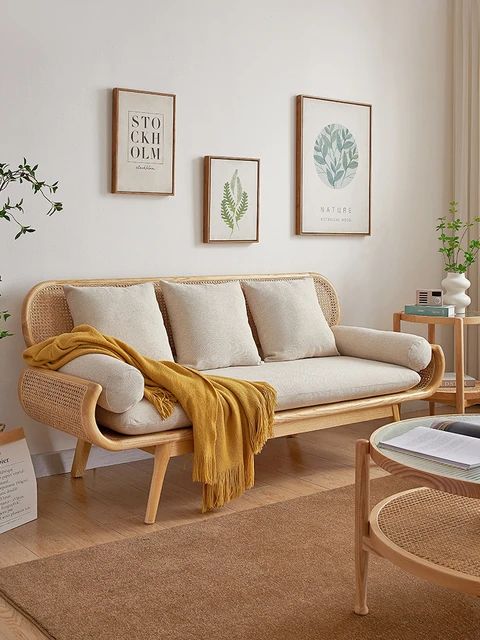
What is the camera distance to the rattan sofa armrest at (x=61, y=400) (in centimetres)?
312

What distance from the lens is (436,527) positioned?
8.35 feet

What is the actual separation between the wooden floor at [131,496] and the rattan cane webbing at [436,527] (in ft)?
2.95

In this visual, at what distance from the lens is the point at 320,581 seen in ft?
8.84

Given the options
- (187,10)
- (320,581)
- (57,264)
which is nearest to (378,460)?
(320,581)

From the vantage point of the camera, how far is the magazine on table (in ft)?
7.67

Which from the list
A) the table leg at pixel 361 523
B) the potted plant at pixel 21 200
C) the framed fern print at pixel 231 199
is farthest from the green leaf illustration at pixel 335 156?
the table leg at pixel 361 523

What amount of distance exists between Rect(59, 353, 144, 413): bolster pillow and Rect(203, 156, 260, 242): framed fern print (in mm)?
1354

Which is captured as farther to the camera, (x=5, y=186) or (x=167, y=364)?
(x=5, y=186)

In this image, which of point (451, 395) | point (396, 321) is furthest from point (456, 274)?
point (451, 395)

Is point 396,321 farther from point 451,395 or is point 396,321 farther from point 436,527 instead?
point 436,527

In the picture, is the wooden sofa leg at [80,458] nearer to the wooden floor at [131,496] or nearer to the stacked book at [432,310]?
the wooden floor at [131,496]

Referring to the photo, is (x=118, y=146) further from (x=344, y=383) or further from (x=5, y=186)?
(x=344, y=383)

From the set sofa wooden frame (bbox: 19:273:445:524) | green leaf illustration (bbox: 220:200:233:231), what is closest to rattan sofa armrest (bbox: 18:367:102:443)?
sofa wooden frame (bbox: 19:273:445:524)

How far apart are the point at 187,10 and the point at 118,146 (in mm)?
807
